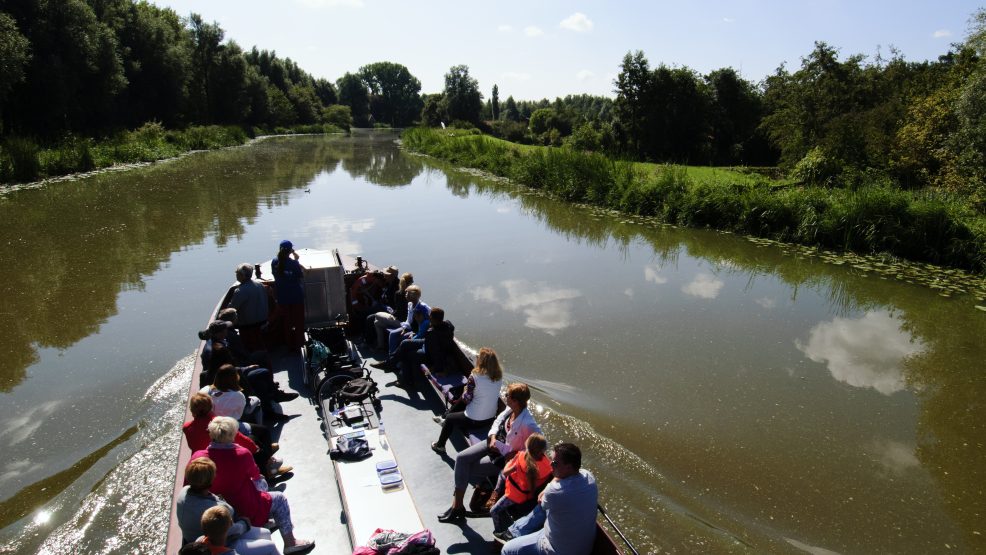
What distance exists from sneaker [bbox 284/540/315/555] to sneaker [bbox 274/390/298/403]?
2610 mm

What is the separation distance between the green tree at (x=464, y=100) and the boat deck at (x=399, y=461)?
72.4 meters

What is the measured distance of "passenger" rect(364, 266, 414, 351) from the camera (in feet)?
28.7

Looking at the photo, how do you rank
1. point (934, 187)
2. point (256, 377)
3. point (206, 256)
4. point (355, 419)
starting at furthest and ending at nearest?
point (934, 187), point (206, 256), point (256, 377), point (355, 419)

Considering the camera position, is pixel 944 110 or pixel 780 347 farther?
pixel 944 110

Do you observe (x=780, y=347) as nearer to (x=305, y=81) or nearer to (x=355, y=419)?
(x=355, y=419)

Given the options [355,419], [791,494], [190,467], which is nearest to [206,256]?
[355,419]

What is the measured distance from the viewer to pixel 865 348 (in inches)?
423

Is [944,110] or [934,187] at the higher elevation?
[944,110]

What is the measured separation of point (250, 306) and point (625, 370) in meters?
5.85

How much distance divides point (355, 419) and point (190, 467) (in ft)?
7.87

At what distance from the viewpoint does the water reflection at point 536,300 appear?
448 inches

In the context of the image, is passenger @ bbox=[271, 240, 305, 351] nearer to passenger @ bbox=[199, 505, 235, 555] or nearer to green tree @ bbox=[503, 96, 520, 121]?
passenger @ bbox=[199, 505, 235, 555]

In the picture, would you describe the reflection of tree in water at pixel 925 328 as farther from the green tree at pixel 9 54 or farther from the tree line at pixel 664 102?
the green tree at pixel 9 54

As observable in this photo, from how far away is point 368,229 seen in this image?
1956 centimetres
